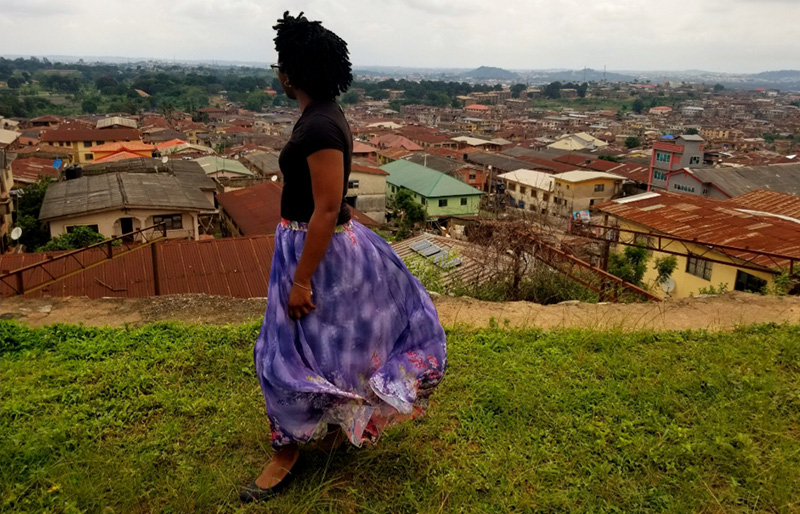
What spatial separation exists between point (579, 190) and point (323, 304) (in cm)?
2846

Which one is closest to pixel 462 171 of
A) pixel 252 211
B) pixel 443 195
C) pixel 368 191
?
pixel 443 195

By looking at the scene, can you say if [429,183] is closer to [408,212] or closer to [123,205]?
[408,212]

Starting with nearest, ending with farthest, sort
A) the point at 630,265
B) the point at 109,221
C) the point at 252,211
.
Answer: the point at 630,265, the point at 109,221, the point at 252,211

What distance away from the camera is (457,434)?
2.49 meters

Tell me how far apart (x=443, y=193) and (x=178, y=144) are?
59.8 ft

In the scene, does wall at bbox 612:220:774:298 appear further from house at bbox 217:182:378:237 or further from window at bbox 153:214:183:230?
window at bbox 153:214:183:230

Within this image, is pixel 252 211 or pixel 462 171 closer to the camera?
pixel 252 211

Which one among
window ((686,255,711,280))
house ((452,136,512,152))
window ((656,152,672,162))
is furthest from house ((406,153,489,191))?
window ((686,255,711,280))

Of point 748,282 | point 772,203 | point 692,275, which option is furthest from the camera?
point 772,203

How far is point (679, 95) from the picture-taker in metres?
126

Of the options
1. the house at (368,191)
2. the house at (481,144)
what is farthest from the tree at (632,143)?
the house at (368,191)

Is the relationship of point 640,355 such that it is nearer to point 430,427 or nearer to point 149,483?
point 430,427

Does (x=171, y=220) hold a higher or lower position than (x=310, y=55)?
lower

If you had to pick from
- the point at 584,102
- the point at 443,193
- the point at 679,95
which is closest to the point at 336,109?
the point at 443,193
